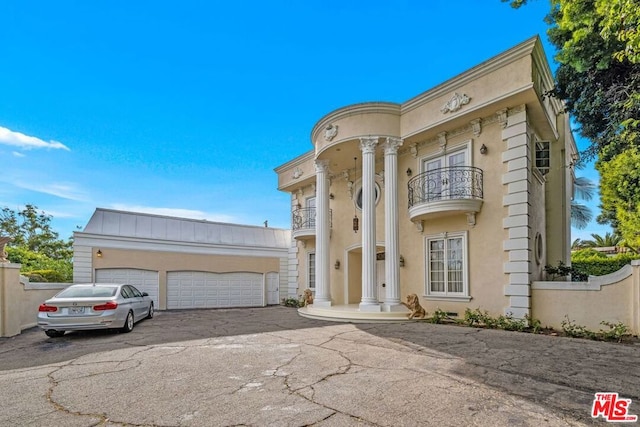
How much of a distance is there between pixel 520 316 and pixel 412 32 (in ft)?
31.8

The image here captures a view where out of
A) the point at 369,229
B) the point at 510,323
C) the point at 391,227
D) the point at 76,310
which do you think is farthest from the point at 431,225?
the point at 76,310

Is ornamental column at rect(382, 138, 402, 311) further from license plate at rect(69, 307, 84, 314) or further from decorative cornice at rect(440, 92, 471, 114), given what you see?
license plate at rect(69, 307, 84, 314)

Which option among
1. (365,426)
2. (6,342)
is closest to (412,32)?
(365,426)

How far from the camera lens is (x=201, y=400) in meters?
3.98

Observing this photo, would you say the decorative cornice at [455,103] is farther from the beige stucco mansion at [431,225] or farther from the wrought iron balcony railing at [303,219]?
the wrought iron balcony railing at [303,219]

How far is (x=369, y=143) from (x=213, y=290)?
1043 centimetres

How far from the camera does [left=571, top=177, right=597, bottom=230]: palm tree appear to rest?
2148 cm

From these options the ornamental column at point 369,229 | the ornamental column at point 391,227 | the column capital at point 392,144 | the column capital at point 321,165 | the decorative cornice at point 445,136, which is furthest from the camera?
the column capital at point 321,165

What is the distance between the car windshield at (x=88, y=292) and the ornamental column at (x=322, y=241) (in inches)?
266

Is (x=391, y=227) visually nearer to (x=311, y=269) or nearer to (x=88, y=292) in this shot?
(x=311, y=269)

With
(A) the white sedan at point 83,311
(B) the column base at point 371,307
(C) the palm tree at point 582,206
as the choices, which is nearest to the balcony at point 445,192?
(B) the column base at point 371,307

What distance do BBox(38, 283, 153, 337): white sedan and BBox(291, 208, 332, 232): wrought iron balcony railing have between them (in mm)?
8728

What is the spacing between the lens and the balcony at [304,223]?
15941 mm

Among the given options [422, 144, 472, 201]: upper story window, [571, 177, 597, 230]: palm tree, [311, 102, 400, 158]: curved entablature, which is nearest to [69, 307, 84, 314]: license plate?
[311, 102, 400, 158]: curved entablature
